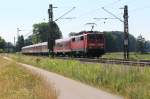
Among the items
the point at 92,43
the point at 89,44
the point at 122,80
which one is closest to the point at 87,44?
the point at 89,44

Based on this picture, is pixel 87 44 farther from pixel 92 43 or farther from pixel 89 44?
pixel 92 43

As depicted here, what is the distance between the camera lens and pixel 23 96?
1695 centimetres

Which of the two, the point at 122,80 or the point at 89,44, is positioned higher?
the point at 89,44

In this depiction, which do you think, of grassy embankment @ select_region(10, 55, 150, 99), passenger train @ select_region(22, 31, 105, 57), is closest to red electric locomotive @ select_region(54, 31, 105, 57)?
passenger train @ select_region(22, 31, 105, 57)

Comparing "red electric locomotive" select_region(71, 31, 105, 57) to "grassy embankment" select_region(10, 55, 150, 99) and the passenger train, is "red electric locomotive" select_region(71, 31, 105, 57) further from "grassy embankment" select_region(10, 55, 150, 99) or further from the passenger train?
"grassy embankment" select_region(10, 55, 150, 99)

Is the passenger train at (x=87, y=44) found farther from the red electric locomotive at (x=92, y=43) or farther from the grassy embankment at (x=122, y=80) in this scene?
the grassy embankment at (x=122, y=80)

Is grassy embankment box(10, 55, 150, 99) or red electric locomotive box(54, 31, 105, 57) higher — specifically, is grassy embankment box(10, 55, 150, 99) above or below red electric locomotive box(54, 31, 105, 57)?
below

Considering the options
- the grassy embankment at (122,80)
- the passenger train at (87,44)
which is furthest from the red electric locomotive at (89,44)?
the grassy embankment at (122,80)

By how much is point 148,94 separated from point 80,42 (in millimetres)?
43848

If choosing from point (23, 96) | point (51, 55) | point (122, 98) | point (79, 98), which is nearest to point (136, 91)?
point (122, 98)

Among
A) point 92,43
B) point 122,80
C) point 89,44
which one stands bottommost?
point 122,80

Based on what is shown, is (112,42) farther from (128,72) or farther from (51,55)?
(128,72)

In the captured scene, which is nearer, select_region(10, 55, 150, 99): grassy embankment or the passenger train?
select_region(10, 55, 150, 99): grassy embankment

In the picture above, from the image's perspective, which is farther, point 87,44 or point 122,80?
point 87,44
